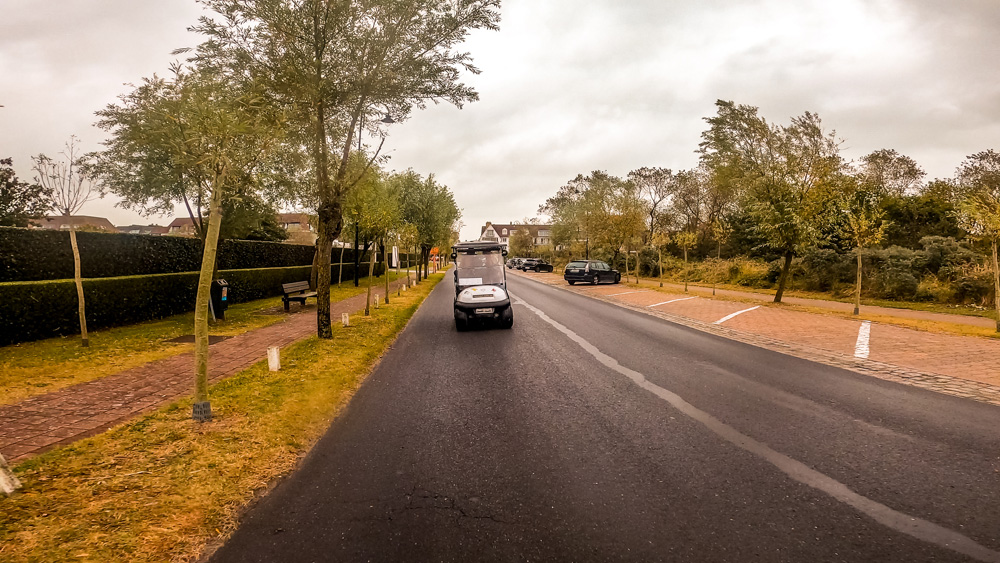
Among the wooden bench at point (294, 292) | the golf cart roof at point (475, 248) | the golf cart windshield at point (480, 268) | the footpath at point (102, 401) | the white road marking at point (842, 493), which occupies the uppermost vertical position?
the golf cart roof at point (475, 248)

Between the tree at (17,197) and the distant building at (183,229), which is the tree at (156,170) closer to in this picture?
the distant building at (183,229)

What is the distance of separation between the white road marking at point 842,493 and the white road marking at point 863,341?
18.2ft

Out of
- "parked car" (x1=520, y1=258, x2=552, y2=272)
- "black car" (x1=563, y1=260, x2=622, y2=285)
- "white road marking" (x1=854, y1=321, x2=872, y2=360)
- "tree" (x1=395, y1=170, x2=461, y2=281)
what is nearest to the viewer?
"white road marking" (x1=854, y1=321, x2=872, y2=360)

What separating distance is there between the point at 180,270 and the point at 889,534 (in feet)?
63.8

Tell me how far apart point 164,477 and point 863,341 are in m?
13.1

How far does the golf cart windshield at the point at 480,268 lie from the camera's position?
42.3 feet

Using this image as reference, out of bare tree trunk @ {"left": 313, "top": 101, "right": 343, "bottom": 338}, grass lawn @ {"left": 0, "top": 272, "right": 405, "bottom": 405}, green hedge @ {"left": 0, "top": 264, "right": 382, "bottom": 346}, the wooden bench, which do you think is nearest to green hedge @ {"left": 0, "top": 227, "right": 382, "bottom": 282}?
green hedge @ {"left": 0, "top": 264, "right": 382, "bottom": 346}

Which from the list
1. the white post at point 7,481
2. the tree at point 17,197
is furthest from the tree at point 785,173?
the tree at point 17,197

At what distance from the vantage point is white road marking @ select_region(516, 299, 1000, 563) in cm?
282

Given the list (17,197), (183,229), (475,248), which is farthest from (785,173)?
(183,229)

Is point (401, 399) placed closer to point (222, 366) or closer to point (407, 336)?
point (222, 366)

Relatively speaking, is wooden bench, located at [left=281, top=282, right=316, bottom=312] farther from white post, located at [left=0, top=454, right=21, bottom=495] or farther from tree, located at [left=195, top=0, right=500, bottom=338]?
white post, located at [left=0, top=454, right=21, bottom=495]

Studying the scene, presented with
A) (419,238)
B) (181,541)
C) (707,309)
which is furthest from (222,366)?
(419,238)

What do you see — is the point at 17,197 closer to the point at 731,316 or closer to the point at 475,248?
the point at 475,248
